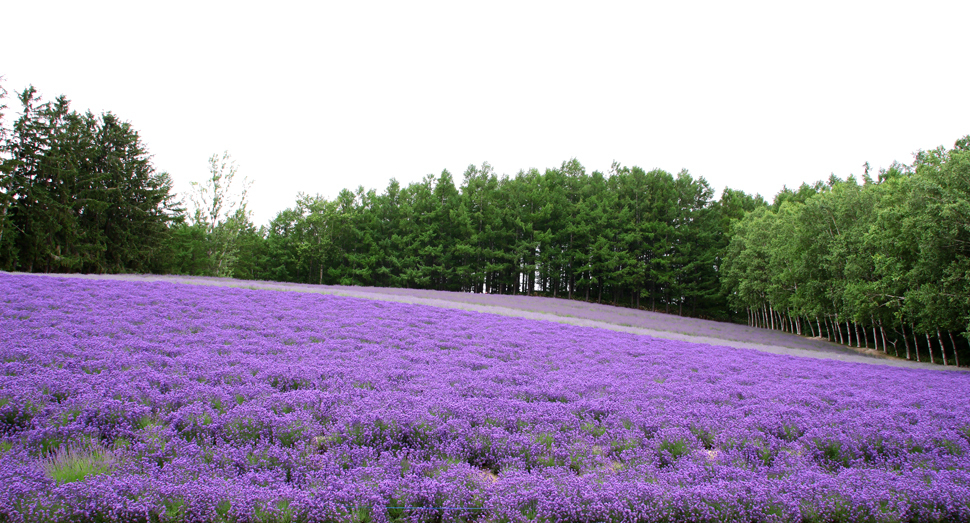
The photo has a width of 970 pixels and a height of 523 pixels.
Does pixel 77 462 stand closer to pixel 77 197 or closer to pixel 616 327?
pixel 616 327

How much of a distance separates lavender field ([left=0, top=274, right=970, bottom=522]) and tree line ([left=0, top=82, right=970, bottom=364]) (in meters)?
18.4

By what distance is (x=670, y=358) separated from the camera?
1359cm

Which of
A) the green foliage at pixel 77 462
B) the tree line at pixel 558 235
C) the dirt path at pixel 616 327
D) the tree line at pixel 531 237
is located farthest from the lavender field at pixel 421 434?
the tree line at pixel 531 237

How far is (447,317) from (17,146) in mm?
42746

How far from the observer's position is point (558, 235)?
186ft

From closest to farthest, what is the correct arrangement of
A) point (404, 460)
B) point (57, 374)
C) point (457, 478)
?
point (457, 478)
point (404, 460)
point (57, 374)

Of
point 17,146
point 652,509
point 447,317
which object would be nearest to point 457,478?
point 652,509

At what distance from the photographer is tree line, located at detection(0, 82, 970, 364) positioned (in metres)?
25.5

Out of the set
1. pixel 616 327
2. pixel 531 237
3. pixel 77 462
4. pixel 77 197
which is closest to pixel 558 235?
pixel 531 237

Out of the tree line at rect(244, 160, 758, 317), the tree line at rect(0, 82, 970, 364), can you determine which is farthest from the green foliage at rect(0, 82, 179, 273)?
the tree line at rect(244, 160, 758, 317)

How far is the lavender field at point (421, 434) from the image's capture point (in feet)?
13.5

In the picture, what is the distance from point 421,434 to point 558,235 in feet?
171

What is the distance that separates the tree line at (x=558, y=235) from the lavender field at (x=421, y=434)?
18.4 metres

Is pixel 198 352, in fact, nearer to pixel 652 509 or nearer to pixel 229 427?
pixel 229 427
